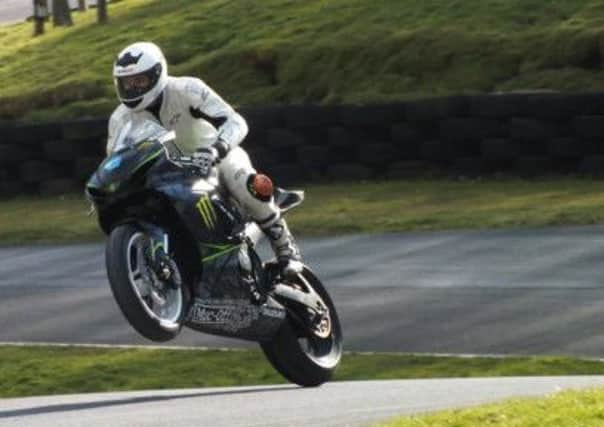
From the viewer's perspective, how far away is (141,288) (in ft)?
27.0

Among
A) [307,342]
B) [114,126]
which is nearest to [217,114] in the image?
[114,126]

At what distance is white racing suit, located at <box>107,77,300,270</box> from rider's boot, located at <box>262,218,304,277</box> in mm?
10

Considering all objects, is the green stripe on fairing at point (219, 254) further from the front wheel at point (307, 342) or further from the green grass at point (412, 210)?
the green grass at point (412, 210)

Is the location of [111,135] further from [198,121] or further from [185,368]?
[185,368]

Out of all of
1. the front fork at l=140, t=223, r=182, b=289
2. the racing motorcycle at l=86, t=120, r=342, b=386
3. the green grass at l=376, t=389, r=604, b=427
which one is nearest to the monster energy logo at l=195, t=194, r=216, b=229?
the racing motorcycle at l=86, t=120, r=342, b=386

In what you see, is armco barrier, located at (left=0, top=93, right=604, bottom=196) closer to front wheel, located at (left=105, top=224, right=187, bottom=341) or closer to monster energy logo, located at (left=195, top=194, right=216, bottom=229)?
monster energy logo, located at (left=195, top=194, right=216, bottom=229)

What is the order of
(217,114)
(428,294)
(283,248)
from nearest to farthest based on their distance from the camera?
(217,114)
(283,248)
(428,294)

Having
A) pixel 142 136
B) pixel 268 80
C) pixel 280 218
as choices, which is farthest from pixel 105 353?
pixel 268 80

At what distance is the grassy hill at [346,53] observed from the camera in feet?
Result: 68.8

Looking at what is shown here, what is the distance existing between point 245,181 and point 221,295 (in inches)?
30.4

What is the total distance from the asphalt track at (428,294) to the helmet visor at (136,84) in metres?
3.35

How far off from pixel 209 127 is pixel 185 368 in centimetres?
283

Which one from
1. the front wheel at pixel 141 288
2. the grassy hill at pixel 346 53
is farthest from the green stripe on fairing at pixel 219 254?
the grassy hill at pixel 346 53

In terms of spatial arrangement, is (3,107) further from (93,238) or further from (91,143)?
(93,238)
